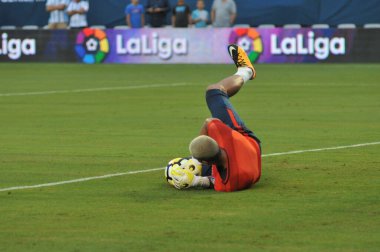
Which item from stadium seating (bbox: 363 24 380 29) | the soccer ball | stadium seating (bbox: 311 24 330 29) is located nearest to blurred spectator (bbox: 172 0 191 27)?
stadium seating (bbox: 311 24 330 29)

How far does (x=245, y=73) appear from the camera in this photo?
14039 millimetres

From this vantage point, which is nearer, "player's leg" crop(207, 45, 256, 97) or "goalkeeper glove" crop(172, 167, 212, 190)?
"goalkeeper glove" crop(172, 167, 212, 190)

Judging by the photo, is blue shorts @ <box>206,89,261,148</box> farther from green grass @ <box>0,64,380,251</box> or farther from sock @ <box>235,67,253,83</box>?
sock @ <box>235,67,253,83</box>

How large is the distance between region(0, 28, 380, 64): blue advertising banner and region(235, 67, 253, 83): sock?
22.3 m

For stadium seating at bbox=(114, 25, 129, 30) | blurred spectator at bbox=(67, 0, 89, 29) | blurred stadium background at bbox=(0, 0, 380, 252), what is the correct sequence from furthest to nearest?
blurred spectator at bbox=(67, 0, 89, 29)
stadium seating at bbox=(114, 25, 129, 30)
blurred stadium background at bbox=(0, 0, 380, 252)

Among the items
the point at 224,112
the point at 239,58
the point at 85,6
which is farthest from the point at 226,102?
the point at 85,6

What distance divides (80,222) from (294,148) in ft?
20.3

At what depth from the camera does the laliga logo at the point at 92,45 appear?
39.4m

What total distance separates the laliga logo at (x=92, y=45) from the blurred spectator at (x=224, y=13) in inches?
141

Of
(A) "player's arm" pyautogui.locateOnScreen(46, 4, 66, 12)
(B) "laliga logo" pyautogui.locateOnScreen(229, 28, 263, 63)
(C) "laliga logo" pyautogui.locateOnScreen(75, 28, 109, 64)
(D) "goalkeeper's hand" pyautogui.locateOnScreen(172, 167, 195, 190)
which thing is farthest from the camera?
(A) "player's arm" pyautogui.locateOnScreen(46, 4, 66, 12)

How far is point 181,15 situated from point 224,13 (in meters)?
1.46

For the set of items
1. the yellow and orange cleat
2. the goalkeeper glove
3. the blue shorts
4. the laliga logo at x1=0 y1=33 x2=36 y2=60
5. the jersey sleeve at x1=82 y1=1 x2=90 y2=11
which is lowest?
the laliga logo at x1=0 y1=33 x2=36 y2=60

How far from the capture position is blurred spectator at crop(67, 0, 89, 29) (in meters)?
41.0

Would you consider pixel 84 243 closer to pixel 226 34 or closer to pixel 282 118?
pixel 282 118
